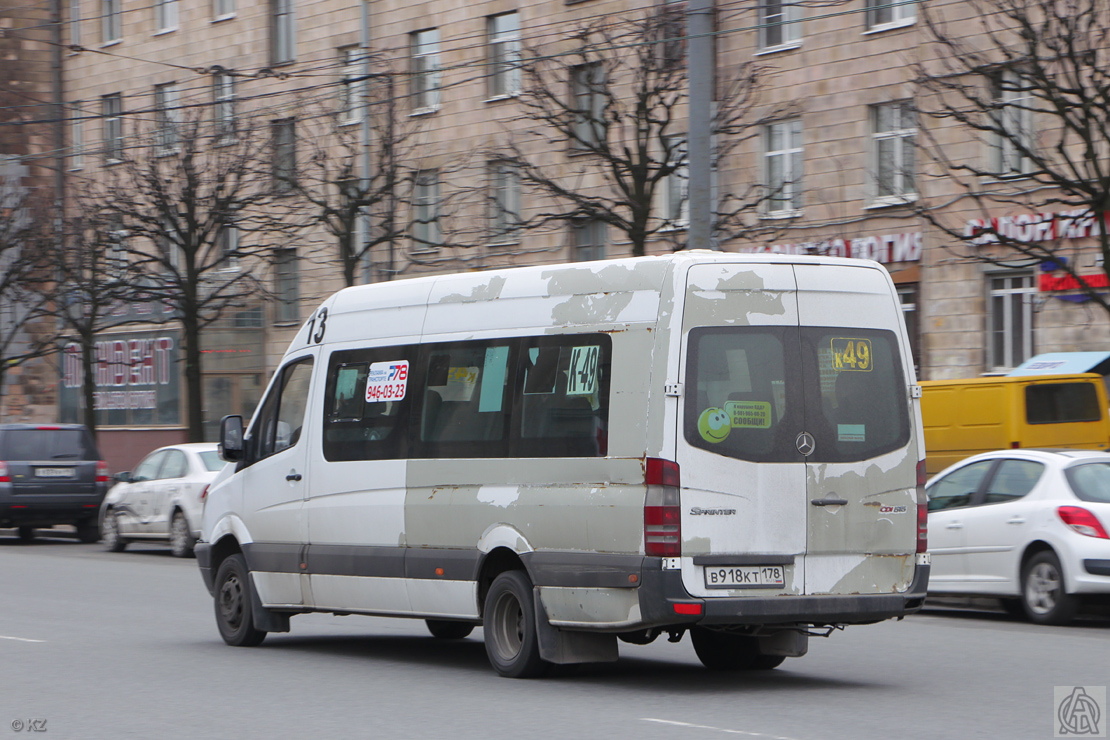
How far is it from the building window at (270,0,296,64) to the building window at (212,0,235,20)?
6.00ft

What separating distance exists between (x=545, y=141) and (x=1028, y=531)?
866 inches

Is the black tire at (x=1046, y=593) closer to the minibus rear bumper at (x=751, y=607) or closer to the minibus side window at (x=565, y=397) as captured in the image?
the minibus rear bumper at (x=751, y=607)

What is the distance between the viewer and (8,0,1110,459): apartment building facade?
28.0 m

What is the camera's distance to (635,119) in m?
26.2

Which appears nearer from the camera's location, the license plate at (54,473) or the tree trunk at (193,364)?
the license plate at (54,473)

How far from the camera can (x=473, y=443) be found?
10.1 meters

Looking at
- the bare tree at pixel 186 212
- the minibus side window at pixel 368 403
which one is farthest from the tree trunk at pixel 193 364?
the minibus side window at pixel 368 403

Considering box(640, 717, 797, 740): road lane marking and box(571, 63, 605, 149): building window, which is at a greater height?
box(571, 63, 605, 149): building window

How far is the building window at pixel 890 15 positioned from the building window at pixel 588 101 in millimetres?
4667

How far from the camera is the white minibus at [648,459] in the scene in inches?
352

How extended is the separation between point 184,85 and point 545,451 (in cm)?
3711

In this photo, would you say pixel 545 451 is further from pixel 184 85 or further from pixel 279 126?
pixel 184 85

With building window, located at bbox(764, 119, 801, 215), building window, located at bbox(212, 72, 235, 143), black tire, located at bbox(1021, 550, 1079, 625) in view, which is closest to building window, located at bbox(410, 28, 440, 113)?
building window, located at bbox(212, 72, 235, 143)

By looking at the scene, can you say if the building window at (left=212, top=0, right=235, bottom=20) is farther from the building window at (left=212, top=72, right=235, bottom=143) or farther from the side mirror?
the side mirror
